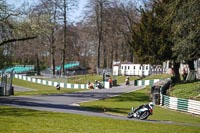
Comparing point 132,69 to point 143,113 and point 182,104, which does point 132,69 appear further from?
point 143,113

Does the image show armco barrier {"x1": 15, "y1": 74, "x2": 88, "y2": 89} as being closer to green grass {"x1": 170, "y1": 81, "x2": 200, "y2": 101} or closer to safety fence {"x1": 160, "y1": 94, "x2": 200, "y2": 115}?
green grass {"x1": 170, "y1": 81, "x2": 200, "y2": 101}

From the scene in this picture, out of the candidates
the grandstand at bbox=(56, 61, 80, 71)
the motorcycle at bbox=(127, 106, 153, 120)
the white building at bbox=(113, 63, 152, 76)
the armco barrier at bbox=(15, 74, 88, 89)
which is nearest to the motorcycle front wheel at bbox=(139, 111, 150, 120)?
the motorcycle at bbox=(127, 106, 153, 120)

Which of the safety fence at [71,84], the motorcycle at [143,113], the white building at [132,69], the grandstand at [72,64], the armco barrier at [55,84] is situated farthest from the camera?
the grandstand at [72,64]

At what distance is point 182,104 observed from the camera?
101 feet

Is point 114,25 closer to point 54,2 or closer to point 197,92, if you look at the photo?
point 54,2

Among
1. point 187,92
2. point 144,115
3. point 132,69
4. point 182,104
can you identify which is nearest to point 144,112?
point 144,115

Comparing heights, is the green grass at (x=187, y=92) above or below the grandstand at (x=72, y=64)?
below

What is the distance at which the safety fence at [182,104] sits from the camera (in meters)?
29.2

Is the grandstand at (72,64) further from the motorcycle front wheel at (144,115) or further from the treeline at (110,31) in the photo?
the motorcycle front wheel at (144,115)

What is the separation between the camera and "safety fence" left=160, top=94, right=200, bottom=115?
29.2 meters

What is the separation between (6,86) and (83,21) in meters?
37.1

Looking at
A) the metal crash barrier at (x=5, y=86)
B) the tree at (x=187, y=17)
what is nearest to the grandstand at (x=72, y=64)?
the metal crash barrier at (x=5, y=86)

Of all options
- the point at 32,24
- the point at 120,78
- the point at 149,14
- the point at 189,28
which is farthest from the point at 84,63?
the point at 189,28

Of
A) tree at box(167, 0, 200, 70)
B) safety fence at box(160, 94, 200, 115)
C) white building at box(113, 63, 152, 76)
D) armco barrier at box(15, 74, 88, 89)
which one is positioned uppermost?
tree at box(167, 0, 200, 70)
